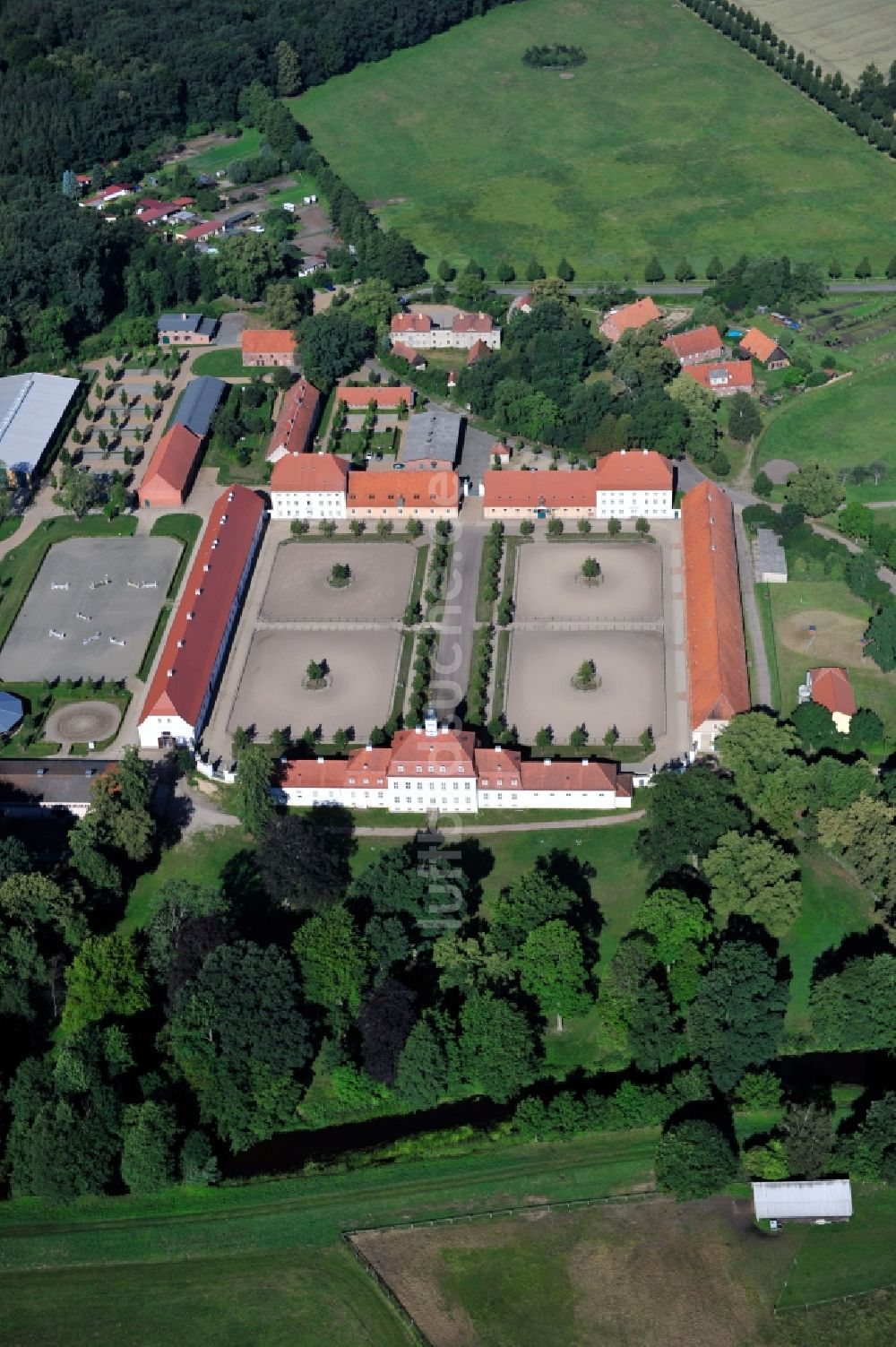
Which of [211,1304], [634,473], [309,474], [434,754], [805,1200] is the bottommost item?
[211,1304]

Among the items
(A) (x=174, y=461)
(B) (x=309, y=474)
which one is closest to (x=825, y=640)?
(B) (x=309, y=474)

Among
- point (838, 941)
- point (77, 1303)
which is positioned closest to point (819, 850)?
point (838, 941)

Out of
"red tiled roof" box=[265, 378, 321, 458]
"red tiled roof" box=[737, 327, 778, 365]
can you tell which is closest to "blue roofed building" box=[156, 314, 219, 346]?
"red tiled roof" box=[265, 378, 321, 458]

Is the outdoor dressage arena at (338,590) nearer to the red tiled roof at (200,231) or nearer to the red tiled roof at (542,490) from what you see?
the red tiled roof at (542,490)

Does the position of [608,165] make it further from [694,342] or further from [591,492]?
[591,492]

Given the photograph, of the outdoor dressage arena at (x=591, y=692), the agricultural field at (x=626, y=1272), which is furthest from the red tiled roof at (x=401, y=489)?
the agricultural field at (x=626, y=1272)

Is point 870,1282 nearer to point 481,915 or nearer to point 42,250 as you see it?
point 481,915
